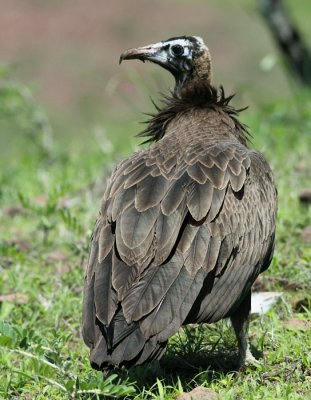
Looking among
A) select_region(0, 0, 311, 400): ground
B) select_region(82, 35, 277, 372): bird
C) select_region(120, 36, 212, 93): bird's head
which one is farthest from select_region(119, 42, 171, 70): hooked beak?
select_region(0, 0, 311, 400): ground

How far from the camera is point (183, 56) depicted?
22.3 ft

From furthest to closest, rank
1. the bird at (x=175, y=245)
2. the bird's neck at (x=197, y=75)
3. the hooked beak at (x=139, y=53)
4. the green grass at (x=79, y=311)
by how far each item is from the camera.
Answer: the bird's neck at (x=197, y=75) < the hooked beak at (x=139, y=53) < the green grass at (x=79, y=311) < the bird at (x=175, y=245)

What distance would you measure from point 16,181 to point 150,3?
29.6 m

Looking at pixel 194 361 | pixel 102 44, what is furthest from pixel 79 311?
pixel 102 44

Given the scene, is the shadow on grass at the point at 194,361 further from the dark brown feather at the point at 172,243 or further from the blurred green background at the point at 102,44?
the blurred green background at the point at 102,44

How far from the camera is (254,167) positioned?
5.74 m

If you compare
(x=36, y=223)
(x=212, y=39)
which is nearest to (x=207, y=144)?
(x=36, y=223)

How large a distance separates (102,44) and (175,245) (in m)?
29.8

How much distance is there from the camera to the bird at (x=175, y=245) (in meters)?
4.87

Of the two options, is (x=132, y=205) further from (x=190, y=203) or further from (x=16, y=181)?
(x=16, y=181)

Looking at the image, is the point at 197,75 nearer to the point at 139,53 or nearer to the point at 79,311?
the point at 139,53

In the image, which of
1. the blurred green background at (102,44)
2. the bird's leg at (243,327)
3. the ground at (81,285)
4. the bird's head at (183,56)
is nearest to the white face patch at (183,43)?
the bird's head at (183,56)

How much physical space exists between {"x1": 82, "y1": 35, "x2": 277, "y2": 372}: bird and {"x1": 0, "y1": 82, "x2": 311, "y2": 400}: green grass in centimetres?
26

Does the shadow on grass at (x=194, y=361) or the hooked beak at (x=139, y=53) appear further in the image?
the hooked beak at (x=139, y=53)
